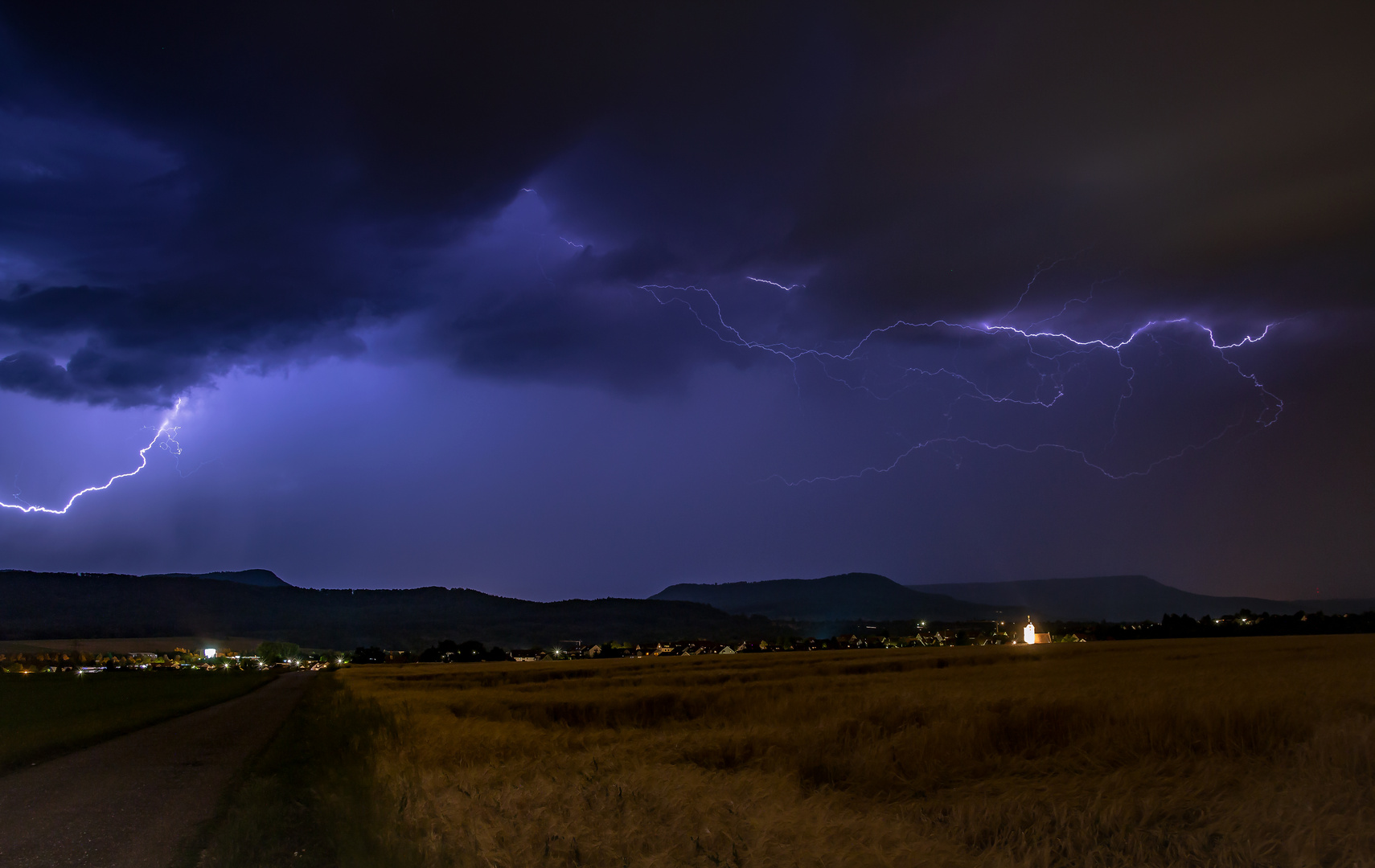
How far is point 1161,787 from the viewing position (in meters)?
5.77

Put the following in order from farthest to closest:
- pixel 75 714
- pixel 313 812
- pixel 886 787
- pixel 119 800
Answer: pixel 75 714
pixel 119 800
pixel 313 812
pixel 886 787

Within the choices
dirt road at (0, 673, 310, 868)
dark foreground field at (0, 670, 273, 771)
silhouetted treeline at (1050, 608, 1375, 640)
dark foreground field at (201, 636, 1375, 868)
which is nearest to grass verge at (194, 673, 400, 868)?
dark foreground field at (201, 636, 1375, 868)

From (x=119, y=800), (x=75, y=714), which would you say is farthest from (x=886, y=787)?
(x=75, y=714)

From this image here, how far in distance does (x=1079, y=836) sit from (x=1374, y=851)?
1.40 meters

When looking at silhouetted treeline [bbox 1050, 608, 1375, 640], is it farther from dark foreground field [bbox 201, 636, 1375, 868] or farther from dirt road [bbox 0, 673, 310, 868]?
dirt road [bbox 0, 673, 310, 868]

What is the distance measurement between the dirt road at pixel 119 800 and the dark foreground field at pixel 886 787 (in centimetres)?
83

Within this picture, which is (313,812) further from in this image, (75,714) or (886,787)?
(75,714)

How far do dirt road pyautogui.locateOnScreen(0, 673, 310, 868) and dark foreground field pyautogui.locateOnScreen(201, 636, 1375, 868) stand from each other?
83cm

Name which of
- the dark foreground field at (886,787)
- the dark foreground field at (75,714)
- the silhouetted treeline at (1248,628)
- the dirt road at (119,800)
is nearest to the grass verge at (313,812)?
the dark foreground field at (886,787)

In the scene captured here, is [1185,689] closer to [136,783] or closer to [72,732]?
[136,783]

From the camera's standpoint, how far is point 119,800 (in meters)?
12.1

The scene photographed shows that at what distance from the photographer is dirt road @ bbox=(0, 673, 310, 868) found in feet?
28.5

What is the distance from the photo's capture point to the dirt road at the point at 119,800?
342 inches

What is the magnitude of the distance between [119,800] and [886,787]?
11872 mm
